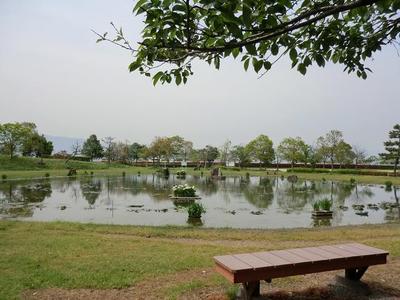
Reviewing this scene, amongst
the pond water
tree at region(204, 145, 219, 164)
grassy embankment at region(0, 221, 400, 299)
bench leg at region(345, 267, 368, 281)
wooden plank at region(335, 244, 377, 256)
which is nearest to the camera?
wooden plank at region(335, 244, 377, 256)

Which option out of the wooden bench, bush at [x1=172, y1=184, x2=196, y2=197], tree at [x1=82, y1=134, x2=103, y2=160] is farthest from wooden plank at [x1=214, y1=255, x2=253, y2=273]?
tree at [x1=82, y1=134, x2=103, y2=160]

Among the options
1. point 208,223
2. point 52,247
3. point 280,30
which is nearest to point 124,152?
point 208,223

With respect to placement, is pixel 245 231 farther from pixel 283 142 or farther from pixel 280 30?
pixel 283 142

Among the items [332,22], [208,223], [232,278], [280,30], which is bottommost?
[208,223]

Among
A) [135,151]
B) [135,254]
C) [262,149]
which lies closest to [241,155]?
[262,149]

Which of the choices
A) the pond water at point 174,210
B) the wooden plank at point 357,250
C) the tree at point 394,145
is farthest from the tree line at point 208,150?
the wooden plank at point 357,250

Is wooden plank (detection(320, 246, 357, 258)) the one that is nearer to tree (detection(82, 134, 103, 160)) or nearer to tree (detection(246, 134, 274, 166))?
tree (detection(246, 134, 274, 166))

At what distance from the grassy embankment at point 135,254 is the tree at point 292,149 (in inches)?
2408

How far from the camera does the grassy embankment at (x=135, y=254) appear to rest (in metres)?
5.70

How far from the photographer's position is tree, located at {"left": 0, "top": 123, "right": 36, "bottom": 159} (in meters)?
55.2

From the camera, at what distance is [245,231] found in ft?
39.9

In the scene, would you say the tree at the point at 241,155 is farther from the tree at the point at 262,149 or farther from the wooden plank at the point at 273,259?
the wooden plank at the point at 273,259

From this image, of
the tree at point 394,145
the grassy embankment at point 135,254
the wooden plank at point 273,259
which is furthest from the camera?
the tree at point 394,145

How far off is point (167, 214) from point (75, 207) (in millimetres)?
4957
